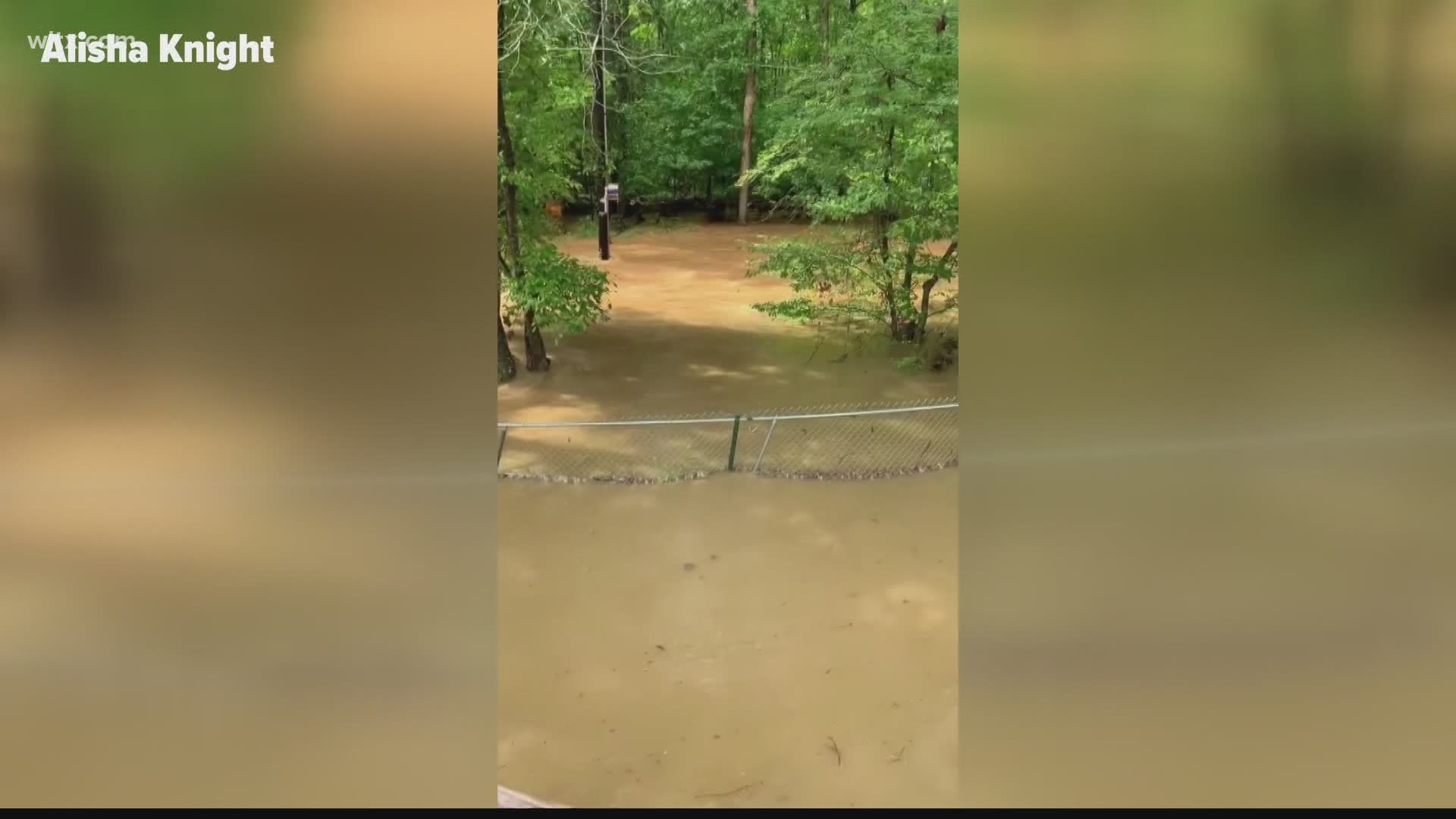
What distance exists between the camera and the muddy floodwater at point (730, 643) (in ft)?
15.9

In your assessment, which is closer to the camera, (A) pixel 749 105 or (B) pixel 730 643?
(B) pixel 730 643

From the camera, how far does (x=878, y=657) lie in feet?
19.5

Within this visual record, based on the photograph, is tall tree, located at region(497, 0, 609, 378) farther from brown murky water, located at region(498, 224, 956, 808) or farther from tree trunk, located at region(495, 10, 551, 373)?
brown murky water, located at region(498, 224, 956, 808)

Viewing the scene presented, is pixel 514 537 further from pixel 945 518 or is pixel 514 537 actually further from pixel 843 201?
pixel 843 201

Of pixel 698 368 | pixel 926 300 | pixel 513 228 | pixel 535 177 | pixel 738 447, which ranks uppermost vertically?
pixel 535 177

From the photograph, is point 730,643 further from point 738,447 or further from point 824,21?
point 824,21

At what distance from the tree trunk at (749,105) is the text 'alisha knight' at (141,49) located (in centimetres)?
2237

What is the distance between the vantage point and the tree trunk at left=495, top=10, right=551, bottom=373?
37.2ft

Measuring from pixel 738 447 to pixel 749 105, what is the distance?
17.7 meters

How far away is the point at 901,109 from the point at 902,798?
24.8 ft

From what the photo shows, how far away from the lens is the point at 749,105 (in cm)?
2600

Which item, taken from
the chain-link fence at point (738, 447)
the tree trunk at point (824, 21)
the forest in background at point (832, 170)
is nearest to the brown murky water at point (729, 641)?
the chain-link fence at point (738, 447)

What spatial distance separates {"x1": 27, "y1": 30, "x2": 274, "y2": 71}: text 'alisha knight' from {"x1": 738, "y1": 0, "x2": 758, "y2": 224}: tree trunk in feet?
73.4

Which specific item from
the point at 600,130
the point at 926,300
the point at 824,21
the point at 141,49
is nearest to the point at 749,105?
the point at 824,21
